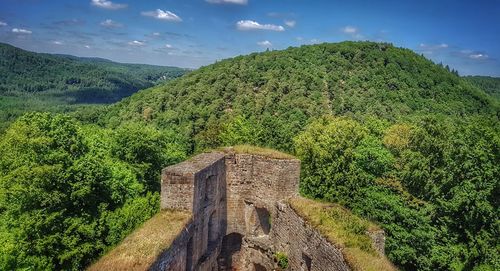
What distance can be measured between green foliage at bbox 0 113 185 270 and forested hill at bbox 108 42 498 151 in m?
25.0

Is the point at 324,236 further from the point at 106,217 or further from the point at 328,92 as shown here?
the point at 328,92

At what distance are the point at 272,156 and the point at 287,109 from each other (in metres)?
46.8

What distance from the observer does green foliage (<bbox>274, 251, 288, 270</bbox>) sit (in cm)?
1342

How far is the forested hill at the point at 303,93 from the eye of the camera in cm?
5872

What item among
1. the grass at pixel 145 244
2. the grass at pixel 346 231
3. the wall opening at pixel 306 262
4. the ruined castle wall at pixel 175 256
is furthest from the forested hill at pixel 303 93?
the grass at pixel 145 244

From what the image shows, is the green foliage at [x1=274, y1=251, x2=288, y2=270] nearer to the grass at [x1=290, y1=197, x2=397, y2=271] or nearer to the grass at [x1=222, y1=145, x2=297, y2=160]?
the grass at [x1=290, y1=197, x2=397, y2=271]

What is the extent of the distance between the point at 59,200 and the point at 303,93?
54316 mm

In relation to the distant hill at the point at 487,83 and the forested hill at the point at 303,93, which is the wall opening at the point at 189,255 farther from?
the distant hill at the point at 487,83

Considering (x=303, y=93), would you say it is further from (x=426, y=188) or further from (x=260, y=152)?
(x=260, y=152)

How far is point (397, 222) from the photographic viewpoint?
73.3ft

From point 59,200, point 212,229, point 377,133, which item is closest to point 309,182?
point 377,133

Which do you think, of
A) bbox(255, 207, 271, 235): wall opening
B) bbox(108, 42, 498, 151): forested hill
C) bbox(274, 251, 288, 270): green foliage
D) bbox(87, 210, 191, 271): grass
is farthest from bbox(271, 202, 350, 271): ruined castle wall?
bbox(108, 42, 498, 151): forested hill

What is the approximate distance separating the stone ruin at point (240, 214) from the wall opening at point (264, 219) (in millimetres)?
41

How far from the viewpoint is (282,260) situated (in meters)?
13.4
